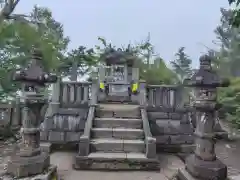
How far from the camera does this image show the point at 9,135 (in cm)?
735

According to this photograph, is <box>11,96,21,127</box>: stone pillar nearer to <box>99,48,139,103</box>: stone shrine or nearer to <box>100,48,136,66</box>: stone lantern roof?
<box>99,48,139,103</box>: stone shrine

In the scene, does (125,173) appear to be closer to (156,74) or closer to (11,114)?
(11,114)

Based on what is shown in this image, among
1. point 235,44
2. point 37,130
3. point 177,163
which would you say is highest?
point 235,44

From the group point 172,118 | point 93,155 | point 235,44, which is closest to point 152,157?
point 93,155

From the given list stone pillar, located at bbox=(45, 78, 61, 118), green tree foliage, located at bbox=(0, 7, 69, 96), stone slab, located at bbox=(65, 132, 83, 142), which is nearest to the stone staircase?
stone slab, located at bbox=(65, 132, 83, 142)

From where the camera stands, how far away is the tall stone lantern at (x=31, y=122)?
144 inches

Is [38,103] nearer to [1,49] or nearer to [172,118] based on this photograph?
[172,118]

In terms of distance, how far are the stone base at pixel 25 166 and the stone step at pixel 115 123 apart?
2.24 metres

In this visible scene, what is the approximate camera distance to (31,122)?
3879mm

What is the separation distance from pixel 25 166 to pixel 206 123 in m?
3.27

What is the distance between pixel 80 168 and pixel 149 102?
122 inches

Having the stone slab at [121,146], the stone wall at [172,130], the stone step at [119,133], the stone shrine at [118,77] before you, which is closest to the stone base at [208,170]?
the stone slab at [121,146]

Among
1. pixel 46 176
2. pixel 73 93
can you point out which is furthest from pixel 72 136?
pixel 46 176

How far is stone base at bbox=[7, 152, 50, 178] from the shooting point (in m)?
3.58
